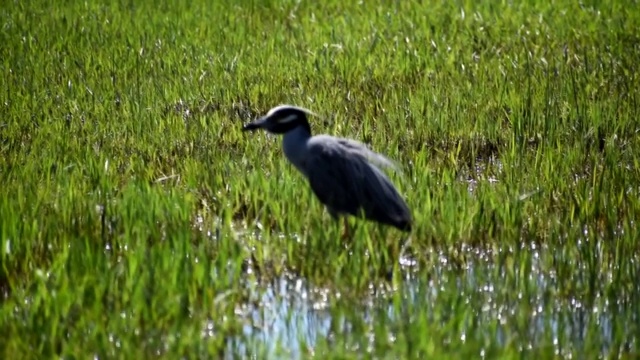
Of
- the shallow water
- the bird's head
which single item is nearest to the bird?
the bird's head

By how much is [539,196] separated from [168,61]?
12.8 feet

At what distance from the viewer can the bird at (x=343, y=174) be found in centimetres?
470

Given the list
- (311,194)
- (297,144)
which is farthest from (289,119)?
(311,194)

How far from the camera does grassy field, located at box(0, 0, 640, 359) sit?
12.6 feet

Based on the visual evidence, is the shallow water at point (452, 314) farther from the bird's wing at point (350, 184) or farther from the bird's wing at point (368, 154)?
the bird's wing at point (368, 154)

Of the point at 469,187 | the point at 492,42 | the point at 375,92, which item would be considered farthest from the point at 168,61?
the point at 469,187

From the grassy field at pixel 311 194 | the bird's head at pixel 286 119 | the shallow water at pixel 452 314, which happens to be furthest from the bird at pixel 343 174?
the shallow water at pixel 452 314

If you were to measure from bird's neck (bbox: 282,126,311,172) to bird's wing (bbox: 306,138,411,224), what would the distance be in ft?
0.22

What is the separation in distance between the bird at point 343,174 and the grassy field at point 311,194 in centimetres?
12

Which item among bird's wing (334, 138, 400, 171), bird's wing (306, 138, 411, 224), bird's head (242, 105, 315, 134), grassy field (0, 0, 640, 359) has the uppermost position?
bird's head (242, 105, 315, 134)

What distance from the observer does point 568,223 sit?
5.04 m

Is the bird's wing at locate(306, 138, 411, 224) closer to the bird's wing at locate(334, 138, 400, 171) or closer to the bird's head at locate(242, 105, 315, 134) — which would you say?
the bird's wing at locate(334, 138, 400, 171)

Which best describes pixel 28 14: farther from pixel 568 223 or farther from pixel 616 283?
pixel 616 283

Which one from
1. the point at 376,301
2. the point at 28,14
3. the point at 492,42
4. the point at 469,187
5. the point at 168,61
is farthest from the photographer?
the point at 28,14
